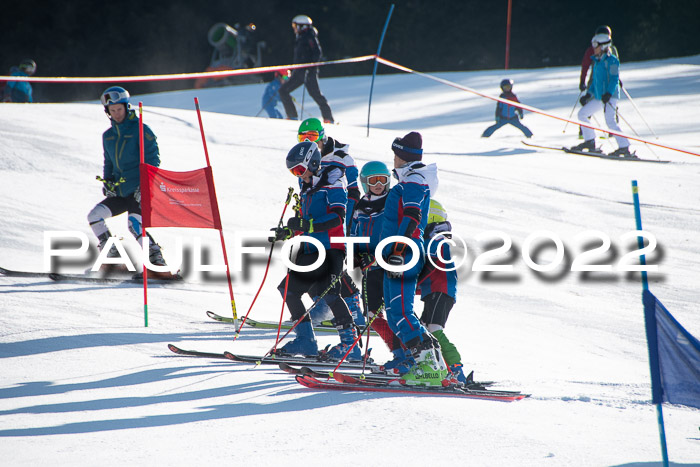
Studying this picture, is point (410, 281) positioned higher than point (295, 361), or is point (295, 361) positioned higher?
point (410, 281)

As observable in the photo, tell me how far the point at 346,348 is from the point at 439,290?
38.3 inches

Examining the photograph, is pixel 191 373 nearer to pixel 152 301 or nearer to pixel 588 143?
pixel 152 301

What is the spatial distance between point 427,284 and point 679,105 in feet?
48.7

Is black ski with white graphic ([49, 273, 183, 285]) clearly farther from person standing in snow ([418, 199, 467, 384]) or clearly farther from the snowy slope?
person standing in snow ([418, 199, 467, 384])

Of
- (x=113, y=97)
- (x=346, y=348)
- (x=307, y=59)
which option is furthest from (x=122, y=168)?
(x=307, y=59)

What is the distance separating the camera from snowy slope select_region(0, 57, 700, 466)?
4.02 m

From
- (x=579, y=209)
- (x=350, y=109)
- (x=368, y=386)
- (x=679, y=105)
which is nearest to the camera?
(x=368, y=386)

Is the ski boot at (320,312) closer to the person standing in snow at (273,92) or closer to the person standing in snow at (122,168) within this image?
the person standing in snow at (122,168)

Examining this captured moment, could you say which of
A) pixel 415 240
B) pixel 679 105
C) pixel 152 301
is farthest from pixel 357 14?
pixel 415 240

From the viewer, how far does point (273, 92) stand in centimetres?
1772

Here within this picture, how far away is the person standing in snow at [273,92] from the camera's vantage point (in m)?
16.7

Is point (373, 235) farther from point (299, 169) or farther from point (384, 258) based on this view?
point (299, 169)

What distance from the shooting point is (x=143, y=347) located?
5.87 meters

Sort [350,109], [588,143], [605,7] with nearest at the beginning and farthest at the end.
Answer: [588,143]
[350,109]
[605,7]
